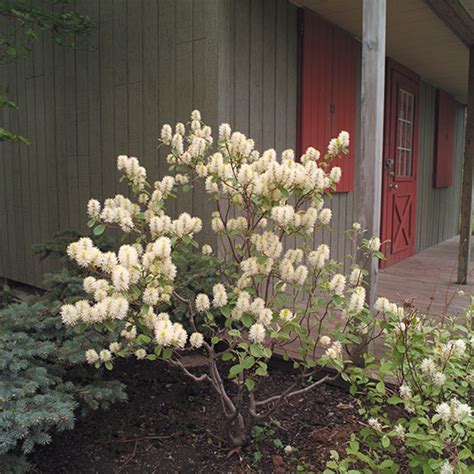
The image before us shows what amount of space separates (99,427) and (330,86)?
321cm

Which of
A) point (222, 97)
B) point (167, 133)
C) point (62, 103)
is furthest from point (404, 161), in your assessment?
point (167, 133)

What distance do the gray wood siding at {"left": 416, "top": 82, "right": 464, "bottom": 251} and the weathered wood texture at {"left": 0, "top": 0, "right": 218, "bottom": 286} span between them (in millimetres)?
4259

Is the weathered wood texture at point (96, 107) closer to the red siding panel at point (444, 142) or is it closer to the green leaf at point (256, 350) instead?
the green leaf at point (256, 350)

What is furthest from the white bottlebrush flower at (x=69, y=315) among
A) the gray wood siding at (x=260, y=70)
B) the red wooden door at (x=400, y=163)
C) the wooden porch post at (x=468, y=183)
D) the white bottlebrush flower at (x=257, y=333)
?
the red wooden door at (x=400, y=163)

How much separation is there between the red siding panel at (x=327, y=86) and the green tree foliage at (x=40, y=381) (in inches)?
90.0

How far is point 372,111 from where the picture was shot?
7.52 ft

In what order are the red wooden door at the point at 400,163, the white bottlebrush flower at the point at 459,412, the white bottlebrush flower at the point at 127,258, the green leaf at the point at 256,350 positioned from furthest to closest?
1. the red wooden door at the point at 400,163
2. the green leaf at the point at 256,350
3. the white bottlebrush flower at the point at 127,258
4. the white bottlebrush flower at the point at 459,412

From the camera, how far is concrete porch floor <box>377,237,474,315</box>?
12.1 feet

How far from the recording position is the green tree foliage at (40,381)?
1596 mm

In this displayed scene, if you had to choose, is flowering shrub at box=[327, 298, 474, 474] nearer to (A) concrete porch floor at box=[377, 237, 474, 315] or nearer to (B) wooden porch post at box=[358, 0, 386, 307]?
(B) wooden porch post at box=[358, 0, 386, 307]

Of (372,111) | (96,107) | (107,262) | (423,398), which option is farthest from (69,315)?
(96,107)

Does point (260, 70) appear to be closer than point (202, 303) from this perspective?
No

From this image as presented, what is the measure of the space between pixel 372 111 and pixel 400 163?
366cm

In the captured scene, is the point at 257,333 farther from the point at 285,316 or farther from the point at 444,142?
the point at 444,142
